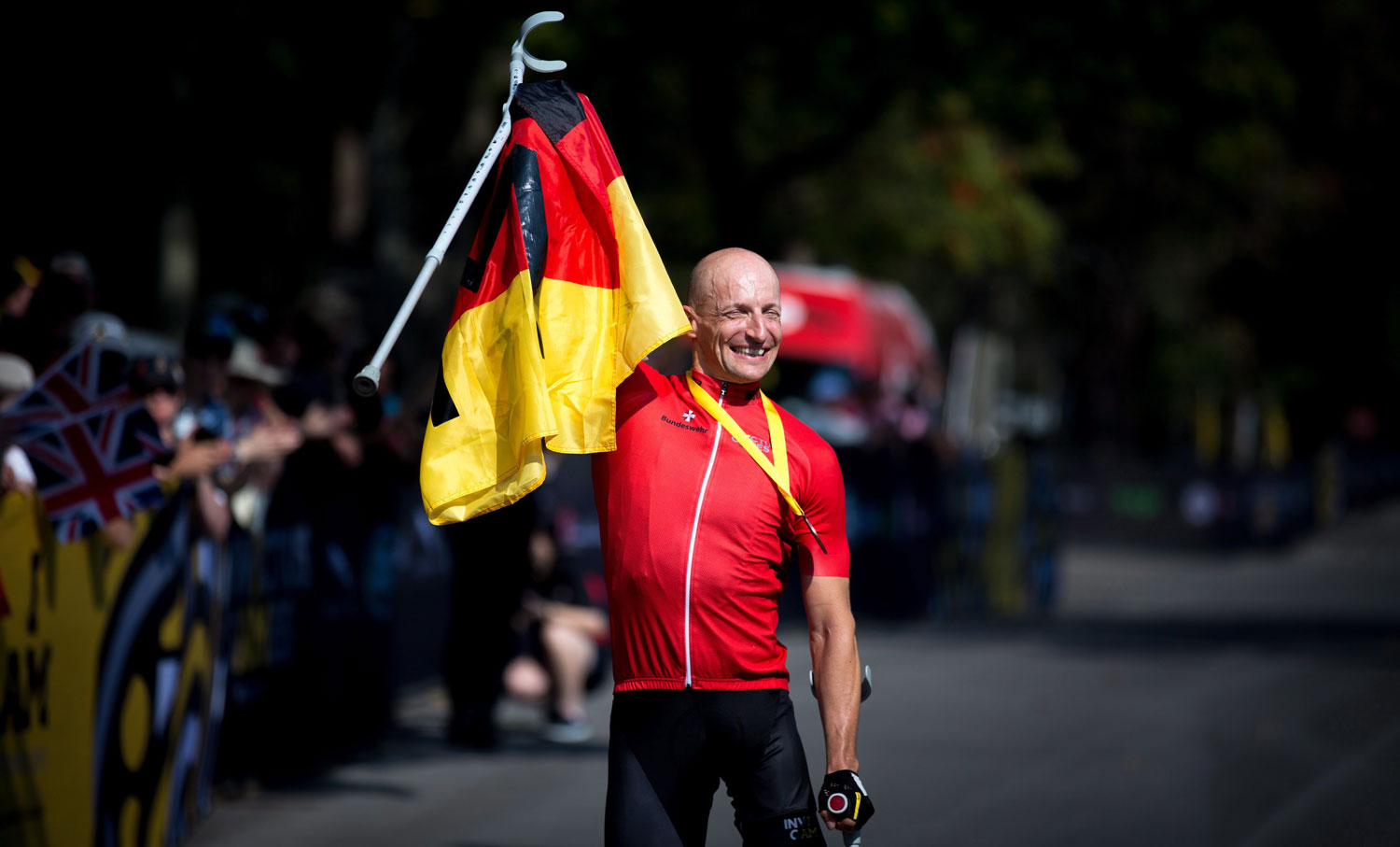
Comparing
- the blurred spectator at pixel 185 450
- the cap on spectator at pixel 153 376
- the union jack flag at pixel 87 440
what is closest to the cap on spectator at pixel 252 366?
the blurred spectator at pixel 185 450

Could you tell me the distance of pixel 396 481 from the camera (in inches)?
393

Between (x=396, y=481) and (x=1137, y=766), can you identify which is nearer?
(x=1137, y=766)

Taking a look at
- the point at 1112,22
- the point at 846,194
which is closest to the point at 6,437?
the point at 1112,22

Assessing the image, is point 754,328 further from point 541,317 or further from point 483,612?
point 483,612

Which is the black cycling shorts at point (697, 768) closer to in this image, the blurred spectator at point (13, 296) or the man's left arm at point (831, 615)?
the man's left arm at point (831, 615)

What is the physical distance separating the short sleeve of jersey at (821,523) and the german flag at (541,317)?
48 centimetres

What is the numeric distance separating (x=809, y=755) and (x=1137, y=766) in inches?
67.5

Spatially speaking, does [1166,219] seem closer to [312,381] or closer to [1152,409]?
[1152,409]

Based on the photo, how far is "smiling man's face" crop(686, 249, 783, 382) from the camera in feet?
14.3

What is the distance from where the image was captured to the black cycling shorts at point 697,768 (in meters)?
4.21

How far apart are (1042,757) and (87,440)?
562cm

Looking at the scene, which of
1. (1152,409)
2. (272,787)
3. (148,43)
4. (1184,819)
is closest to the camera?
(1184,819)

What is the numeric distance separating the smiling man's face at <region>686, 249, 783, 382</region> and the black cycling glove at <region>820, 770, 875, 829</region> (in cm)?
100

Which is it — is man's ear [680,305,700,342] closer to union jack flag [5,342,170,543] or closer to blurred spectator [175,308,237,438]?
union jack flag [5,342,170,543]
